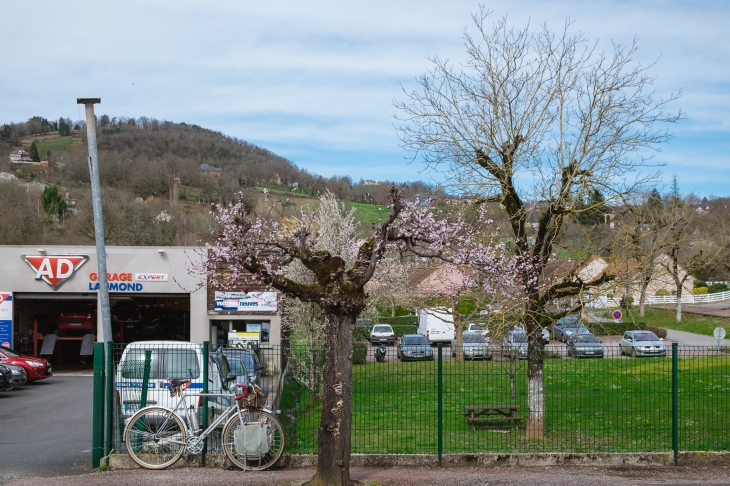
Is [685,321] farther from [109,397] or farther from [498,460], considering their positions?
[109,397]

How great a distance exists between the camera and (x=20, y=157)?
98.9 metres

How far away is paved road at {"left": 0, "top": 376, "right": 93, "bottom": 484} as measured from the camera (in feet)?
37.4

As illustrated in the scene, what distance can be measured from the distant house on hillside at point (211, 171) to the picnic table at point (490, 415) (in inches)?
2716

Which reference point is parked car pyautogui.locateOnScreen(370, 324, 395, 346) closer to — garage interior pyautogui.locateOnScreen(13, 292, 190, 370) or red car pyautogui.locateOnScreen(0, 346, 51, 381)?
garage interior pyautogui.locateOnScreen(13, 292, 190, 370)

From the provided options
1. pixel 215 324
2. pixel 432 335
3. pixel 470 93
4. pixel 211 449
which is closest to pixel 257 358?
pixel 211 449

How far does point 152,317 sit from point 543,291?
27402 mm

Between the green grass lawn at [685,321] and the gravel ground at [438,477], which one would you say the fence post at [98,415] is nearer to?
the gravel ground at [438,477]

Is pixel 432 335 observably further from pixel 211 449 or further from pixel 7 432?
pixel 211 449

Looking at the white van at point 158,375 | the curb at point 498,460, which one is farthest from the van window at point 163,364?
the curb at point 498,460

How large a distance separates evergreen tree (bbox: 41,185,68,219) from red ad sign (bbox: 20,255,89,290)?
1306 inches

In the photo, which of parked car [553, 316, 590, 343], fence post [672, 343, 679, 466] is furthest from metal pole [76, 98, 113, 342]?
fence post [672, 343, 679, 466]

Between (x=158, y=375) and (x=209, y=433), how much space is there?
1274 millimetres

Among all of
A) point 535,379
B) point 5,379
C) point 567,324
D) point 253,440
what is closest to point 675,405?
point 535,379

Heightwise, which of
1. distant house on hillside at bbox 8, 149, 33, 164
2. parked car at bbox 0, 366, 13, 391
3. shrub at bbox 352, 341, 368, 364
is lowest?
parked car at bbox 0, 366, 13, 391
